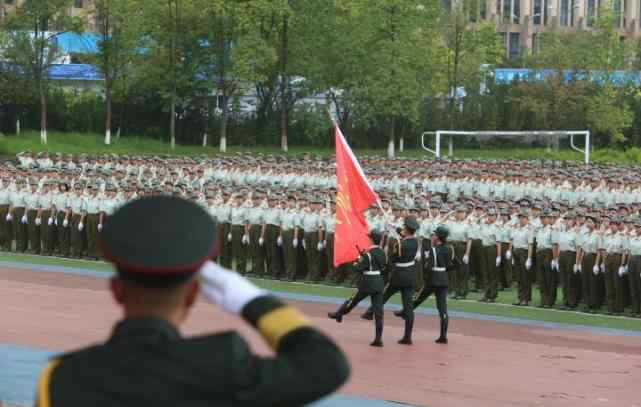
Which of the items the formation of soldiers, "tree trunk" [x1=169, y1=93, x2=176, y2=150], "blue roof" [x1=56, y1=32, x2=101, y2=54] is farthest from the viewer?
"blue roof" [x1=56, y1=32, x2=101, y2=54]

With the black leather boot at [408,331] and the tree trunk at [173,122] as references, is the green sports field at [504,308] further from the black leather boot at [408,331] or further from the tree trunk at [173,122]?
the tree trunk at [173,122]

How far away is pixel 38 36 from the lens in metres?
57.0

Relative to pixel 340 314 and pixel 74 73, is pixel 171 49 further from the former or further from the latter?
pixel 340 314

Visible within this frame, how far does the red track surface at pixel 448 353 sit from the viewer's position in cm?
1268

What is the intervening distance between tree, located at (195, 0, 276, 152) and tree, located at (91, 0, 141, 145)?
3.61 metres

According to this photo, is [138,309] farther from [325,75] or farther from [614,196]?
[325,75]

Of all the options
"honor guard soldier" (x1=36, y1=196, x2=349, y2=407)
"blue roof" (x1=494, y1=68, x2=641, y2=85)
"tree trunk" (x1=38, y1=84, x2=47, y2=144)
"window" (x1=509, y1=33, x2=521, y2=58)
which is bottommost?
"honor guard soldier" (x1=36, y1=196, x2=349, y2=407)

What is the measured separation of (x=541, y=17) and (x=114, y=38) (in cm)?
5640

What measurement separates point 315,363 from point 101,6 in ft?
182

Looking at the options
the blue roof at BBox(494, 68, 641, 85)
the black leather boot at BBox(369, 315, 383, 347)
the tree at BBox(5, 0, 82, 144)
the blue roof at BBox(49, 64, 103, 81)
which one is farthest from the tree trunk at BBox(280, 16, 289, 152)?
the black leather boot at BBox(369, 315, 383, 347)

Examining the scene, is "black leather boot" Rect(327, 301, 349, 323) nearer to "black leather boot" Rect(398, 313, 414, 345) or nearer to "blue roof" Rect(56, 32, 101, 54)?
"black leather boot" Rect(398, 313, 414, 345)

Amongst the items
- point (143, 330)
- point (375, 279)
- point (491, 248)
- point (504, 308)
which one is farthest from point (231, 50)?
point (143, 330)

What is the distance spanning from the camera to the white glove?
10.1 feet

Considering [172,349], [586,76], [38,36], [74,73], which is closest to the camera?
[172,349]
